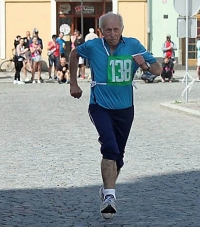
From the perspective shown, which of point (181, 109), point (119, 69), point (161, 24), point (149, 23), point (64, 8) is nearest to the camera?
point (119, 69)

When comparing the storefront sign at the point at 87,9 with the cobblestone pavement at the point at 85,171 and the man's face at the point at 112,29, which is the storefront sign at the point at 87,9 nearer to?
the cobblestone pavement at the point at 85,171

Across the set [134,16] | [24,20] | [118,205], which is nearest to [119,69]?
[118,205]

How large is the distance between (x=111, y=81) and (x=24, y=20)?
111ft

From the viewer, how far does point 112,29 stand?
7.89 metres

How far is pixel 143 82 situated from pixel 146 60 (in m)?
26.1

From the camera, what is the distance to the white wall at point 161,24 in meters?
42.4

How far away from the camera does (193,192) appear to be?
368 inches

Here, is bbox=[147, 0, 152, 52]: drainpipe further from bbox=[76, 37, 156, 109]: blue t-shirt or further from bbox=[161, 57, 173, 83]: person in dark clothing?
bbox=[76, 37, 156, 109]: blue t-shirt

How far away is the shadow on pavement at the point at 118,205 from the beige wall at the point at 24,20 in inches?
1238

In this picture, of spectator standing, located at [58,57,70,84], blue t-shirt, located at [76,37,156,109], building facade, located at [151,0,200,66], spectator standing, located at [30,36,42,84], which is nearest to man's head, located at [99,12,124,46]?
blue t-shirt, located at [76,37,156,109]

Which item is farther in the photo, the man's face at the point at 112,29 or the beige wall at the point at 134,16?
the beige wall at the point at 134,16

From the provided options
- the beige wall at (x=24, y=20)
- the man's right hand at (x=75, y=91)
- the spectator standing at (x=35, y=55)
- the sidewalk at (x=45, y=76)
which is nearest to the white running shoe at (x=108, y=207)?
the man's right hand at (x=75, y=91)

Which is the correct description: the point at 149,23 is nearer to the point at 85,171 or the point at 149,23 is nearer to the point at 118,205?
the point at 85,171

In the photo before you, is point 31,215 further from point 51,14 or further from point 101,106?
point 51,14
